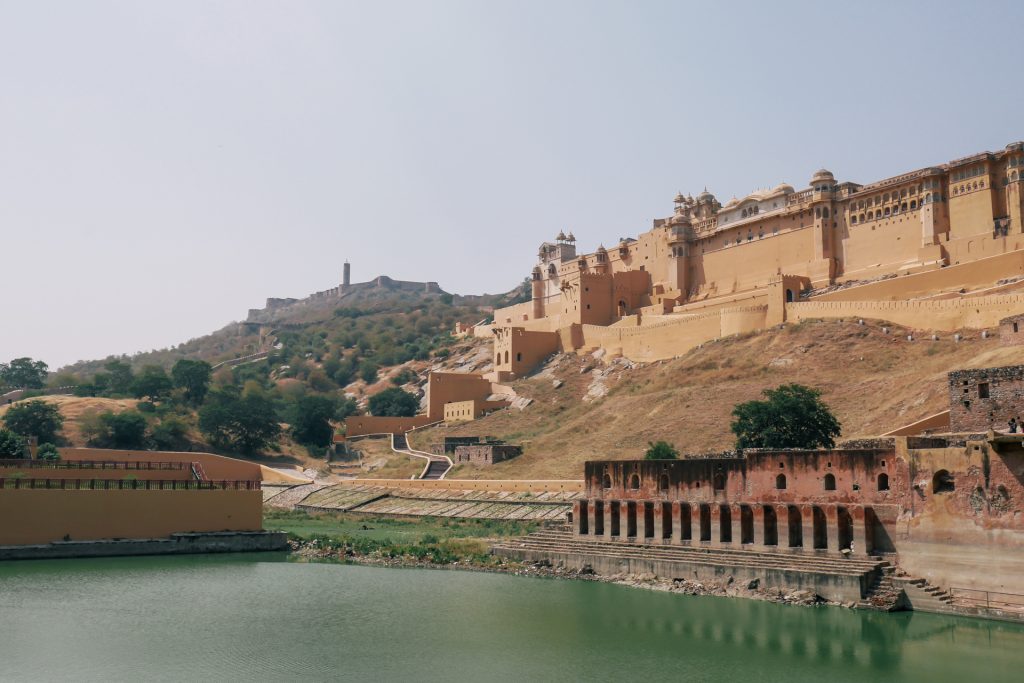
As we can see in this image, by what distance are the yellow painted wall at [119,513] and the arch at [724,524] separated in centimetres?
1563

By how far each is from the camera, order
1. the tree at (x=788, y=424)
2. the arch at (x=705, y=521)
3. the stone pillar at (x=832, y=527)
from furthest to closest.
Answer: the tree at (x=788, y=424) → the arch at (x=705, y=521) → the stone pillar at (x=832, y=527)

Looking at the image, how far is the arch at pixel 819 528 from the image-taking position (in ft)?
71.9

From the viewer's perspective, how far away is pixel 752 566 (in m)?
22.1

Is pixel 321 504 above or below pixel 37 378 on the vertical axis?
below

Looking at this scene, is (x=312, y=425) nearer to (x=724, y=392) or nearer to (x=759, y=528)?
(x=724, y=392)

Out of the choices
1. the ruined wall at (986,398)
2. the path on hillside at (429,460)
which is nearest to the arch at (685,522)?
the ruined wall at (986,398)

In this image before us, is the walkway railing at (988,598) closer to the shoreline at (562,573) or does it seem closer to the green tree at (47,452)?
the shoreline at (562,573)

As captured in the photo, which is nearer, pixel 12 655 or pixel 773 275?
pixel 12 655

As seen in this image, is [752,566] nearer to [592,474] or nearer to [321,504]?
[592,474]

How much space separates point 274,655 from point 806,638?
32.4 feet

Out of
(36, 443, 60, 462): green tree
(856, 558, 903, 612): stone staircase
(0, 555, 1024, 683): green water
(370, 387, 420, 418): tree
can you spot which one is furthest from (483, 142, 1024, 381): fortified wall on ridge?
(36, 443, 60, 462): green tree

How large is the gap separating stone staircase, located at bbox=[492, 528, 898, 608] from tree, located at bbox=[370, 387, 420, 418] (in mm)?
39696

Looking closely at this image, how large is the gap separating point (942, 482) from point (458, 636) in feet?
33.5

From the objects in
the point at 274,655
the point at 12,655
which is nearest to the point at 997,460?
the point at 274,655
